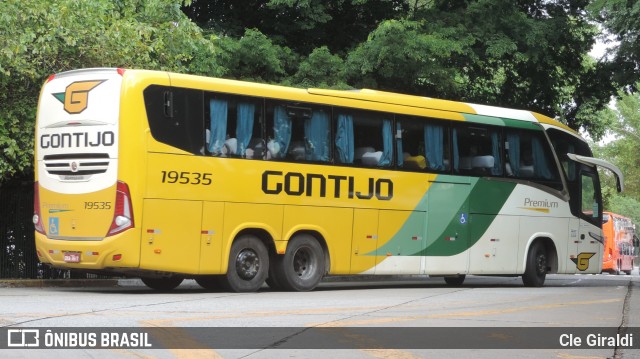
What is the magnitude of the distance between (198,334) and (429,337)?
2278 millimetres

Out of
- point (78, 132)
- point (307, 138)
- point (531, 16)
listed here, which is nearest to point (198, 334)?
point (78, 132)

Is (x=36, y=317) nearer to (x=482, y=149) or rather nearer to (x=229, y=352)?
(x=229, y=352)

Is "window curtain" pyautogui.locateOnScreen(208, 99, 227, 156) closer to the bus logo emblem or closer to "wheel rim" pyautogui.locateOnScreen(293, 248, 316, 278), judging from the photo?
the bus logo emblem

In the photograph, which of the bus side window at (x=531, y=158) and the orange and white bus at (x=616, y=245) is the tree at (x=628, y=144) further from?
the bus side window at (x=531, y=158)

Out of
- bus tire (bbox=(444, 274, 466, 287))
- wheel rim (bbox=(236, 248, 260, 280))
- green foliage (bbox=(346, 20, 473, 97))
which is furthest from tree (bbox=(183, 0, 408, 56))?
wheel rim (bbox=(236, 248, 260, 280))

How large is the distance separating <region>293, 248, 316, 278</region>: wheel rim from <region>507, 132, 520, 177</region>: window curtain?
5.90m

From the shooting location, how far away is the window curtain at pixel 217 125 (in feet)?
63.5

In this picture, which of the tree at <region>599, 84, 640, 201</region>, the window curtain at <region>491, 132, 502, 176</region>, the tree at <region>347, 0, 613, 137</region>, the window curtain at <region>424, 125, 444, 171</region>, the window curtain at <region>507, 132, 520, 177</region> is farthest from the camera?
the tree at <region>599, 84, 640, 201</region>

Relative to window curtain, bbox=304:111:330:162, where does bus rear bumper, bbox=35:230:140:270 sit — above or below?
below

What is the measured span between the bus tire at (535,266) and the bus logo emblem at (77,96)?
1108 centimetres

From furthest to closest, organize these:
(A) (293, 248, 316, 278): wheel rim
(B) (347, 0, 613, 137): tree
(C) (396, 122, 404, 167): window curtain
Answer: (B) (347, 0, 613, 137): tree, (C) (396, 122, 404, 167): window curtain, (A) (293, 248, 316, 278): wheel rim

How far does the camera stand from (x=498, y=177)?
80.8 ft

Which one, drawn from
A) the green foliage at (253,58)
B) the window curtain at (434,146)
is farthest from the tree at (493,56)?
the window curtain at (434,146)

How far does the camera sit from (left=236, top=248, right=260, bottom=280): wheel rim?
1989cm
